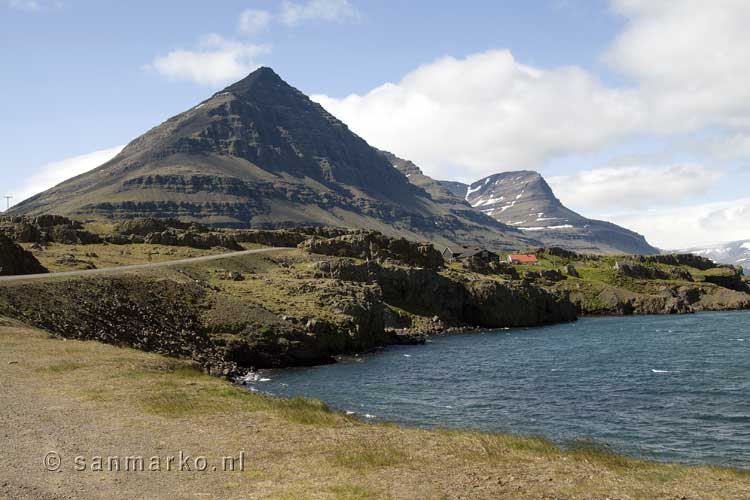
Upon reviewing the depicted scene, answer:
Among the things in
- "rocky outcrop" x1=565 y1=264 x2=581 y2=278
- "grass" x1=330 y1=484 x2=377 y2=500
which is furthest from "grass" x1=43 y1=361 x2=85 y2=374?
"rocky outcrop" x1=565 y1=264 x2=581 y2=278

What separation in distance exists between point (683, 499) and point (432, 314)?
99.3 meters

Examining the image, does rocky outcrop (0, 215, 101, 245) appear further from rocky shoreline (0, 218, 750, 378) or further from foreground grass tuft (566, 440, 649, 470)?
foreground grass tuft (566, 440, 649, 470)

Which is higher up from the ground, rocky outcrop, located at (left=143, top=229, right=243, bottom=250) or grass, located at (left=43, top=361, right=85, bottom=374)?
rocky outcrop, located at (left=143, top=229, right=243, bottom=250)

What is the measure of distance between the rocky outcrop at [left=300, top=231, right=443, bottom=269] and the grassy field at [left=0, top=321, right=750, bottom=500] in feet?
322

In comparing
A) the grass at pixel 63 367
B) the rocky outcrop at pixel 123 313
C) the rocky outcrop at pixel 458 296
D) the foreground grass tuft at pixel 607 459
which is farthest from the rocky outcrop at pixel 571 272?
the grass at pixel 63 367

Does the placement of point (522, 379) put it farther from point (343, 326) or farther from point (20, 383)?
point (20, 383)

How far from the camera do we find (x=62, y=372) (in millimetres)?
31844

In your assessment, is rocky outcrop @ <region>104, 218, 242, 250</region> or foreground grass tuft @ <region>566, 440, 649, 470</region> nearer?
foreground grass tuft @ <region>566, 440, 649, 470</region>

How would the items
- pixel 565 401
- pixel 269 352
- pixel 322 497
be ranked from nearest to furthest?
pixel 322 497
pixel 565 401
pixel 269 352

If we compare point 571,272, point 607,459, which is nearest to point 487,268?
point 571,272

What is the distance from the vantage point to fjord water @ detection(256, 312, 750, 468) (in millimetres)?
35938

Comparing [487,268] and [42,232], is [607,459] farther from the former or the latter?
[487,268]

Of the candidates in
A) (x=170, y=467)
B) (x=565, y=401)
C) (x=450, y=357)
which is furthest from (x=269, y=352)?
(x=170, y=467)

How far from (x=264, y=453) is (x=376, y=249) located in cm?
11563
